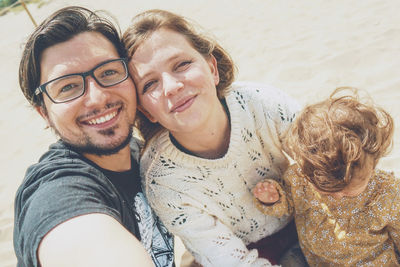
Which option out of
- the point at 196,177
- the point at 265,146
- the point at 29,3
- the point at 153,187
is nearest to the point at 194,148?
the point at 196,177

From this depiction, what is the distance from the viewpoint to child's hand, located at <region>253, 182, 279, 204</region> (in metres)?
1.96

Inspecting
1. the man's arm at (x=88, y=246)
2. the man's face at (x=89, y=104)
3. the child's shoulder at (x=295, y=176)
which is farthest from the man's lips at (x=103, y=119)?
the child's shoulder at (x=295, y=176)

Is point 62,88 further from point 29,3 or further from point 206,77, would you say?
point 29,3

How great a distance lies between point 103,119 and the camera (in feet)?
5.95

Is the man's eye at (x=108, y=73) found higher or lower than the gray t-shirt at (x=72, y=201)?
higher

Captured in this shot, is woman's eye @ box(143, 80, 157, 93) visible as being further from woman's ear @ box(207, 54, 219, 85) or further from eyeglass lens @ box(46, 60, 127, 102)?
woman's ear @ box(207, 54, 219, 85)

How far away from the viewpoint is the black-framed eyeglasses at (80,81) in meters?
1.74

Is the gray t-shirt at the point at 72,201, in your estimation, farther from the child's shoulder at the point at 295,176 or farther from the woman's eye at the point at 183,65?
the child's shoulder at the point at 295,176

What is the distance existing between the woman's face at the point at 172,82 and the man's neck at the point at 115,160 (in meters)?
0.40

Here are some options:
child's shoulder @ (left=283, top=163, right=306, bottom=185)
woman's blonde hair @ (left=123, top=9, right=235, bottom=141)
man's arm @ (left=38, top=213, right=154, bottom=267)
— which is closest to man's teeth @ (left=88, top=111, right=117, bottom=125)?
woman's blonde hair @ (left=123, top=9, right=235, bottom=141)

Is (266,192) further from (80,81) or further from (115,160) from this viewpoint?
(80,81)

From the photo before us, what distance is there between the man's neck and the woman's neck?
0.36 metres

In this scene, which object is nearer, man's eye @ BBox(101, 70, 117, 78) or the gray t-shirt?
the gray t-shirt

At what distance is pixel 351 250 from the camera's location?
1.79 m
